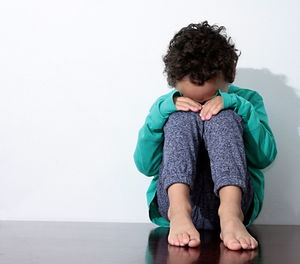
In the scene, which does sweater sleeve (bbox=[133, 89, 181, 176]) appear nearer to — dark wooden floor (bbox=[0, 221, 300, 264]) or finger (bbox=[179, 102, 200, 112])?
finger (bbox=[179, 102, 200, 112])

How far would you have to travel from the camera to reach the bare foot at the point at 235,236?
103 centimetres

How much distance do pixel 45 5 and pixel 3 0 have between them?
0.45 ft

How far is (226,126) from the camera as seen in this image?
46.2 inches

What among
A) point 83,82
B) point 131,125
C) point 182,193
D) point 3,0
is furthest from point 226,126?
point 3,0

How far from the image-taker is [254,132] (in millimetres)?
1310

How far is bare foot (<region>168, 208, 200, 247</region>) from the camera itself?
105 cm

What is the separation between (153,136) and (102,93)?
380 mm

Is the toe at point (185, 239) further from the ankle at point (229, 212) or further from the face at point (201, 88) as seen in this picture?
the face at point (201, 88)

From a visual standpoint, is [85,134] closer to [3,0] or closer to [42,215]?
[42,215]

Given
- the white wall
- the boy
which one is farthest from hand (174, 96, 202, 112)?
the white wall

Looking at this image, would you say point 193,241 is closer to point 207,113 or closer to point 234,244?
point 234,244

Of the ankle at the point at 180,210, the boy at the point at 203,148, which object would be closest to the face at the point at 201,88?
the boy at the point at 203,148

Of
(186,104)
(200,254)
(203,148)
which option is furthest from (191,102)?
(200,254)

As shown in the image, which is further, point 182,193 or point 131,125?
point 131,125
